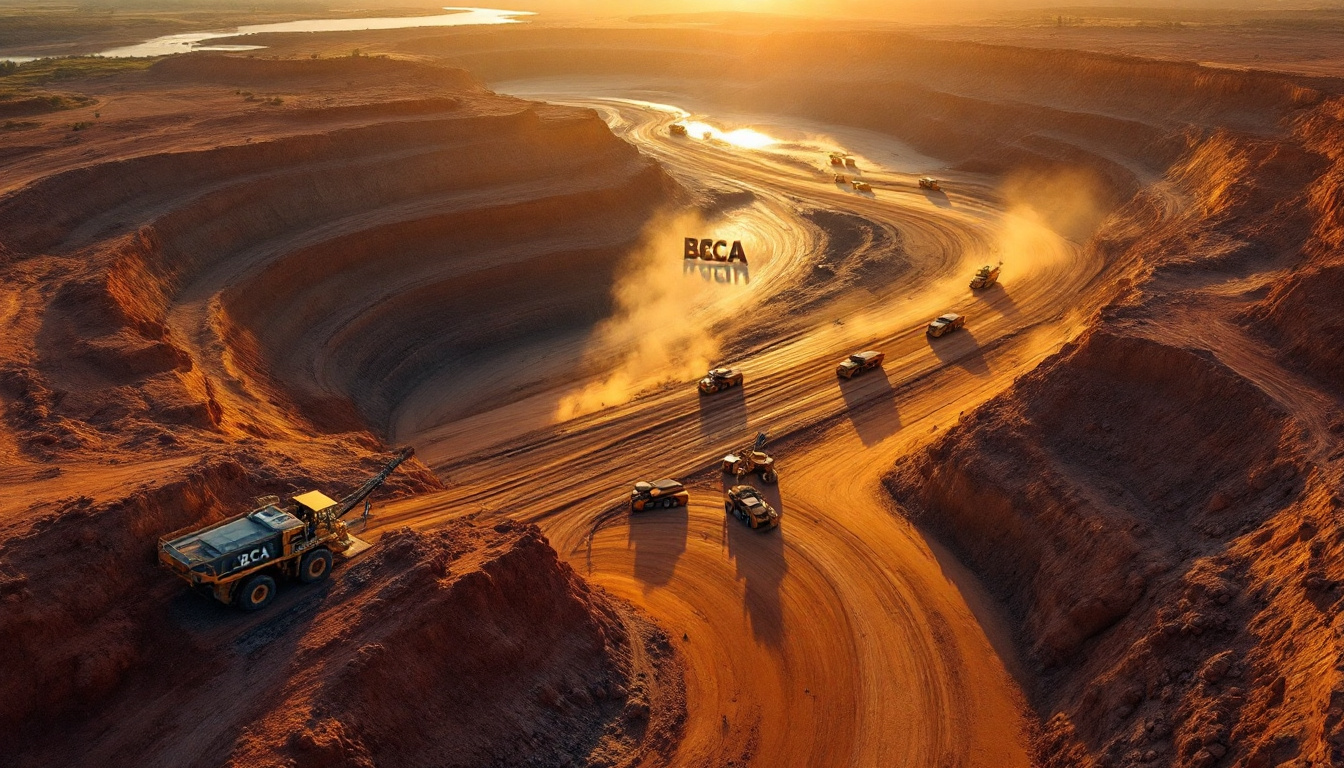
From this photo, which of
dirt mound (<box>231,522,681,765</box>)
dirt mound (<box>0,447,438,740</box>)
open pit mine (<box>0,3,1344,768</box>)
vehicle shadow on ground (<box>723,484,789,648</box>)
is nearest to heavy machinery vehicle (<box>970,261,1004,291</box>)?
open pit mine (<box>0,3,1344,768</box>)

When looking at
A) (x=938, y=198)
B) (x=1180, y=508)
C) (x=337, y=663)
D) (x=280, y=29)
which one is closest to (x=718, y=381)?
(x=1180, y=508)

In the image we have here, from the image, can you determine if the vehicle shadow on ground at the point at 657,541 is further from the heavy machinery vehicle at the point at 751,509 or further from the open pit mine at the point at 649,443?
the heavy machinery vehicle at the point at 751,509

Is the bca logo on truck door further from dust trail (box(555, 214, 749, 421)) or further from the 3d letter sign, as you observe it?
the 3d letter sign

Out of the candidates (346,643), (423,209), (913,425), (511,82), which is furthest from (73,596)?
(511,82)

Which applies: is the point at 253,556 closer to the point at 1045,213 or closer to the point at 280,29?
the point at 1045,213

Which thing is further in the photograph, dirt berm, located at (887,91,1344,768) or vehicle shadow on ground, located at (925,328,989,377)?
vehicle shadow on ground, located at (925,328,989,377)

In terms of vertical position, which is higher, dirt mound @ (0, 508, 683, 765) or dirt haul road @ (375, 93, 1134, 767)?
dirt haul road @ (375, 93, 1134, 767)
